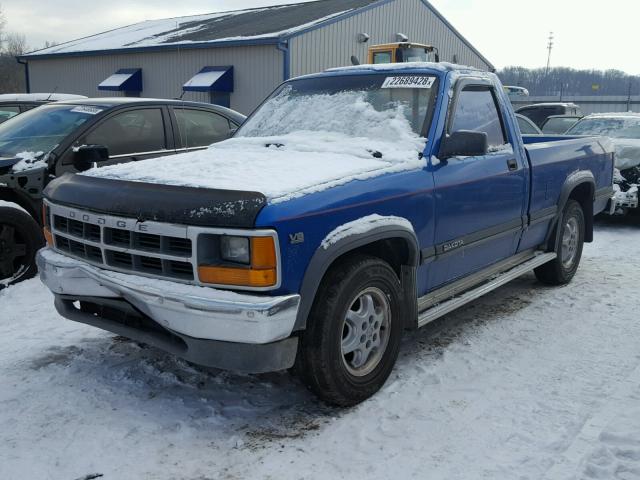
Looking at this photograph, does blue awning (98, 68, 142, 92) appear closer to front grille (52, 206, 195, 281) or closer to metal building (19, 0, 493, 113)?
metal building (19, 0, 493, 113)

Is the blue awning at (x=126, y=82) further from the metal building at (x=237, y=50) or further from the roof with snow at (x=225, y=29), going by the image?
the roof with snow at (x=225, y=29)

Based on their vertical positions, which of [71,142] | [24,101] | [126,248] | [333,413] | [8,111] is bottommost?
[333,413]

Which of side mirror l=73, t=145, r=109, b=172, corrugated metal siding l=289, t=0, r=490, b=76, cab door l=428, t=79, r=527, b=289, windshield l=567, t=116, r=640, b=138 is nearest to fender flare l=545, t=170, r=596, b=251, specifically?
cab door l=428, t=79, r=527, b=289

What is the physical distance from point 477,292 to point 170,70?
2075cm

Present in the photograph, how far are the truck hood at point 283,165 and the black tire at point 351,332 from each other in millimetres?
518

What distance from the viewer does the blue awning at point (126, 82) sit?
928 inches

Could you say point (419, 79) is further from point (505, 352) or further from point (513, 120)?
point (505, 352)

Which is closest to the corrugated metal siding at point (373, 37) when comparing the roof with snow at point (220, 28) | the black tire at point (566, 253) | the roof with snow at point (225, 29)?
the roof with snow at point (225, 29)

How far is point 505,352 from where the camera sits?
174 inches

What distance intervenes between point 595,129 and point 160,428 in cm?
996

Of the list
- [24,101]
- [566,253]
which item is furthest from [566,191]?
[24,101]

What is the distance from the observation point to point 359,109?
4.39m

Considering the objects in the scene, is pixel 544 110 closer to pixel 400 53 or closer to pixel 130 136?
pixel 400 53

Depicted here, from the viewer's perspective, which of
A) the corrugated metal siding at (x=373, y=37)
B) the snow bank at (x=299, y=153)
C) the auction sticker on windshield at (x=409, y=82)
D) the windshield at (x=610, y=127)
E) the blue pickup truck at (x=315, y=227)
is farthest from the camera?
the corrugated metal siding at (x=373, y=37)
